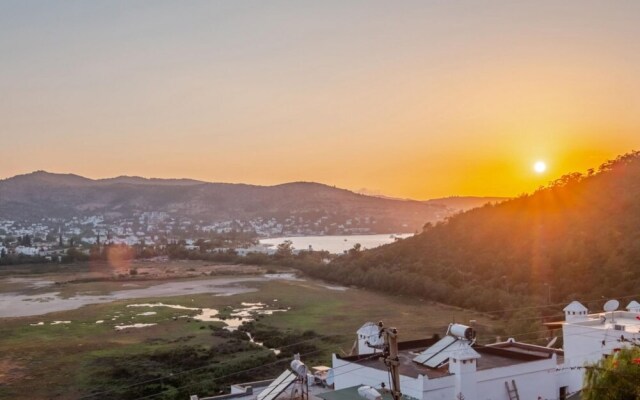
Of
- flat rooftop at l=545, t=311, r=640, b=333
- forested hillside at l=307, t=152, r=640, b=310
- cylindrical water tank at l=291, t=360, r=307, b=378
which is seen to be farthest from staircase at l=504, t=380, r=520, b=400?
forested hillside at l=307, t=152, r=640, b=310

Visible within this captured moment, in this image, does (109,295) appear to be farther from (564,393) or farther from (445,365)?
(564,393)

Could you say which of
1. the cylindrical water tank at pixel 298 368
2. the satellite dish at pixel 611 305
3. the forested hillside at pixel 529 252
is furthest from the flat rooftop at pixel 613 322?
the forested hillside at pixel 529 252


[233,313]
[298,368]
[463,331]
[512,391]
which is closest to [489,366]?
[512,391]

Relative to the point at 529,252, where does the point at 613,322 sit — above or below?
below

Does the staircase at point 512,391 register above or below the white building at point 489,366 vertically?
below

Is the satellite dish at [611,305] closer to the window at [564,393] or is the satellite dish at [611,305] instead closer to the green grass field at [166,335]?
the window at [564,393]

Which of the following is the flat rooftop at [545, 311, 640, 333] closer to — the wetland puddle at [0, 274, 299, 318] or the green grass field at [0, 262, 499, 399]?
the green grass field at [0, 262, 499, 399]

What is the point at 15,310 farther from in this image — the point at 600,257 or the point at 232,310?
the point at 600,257
